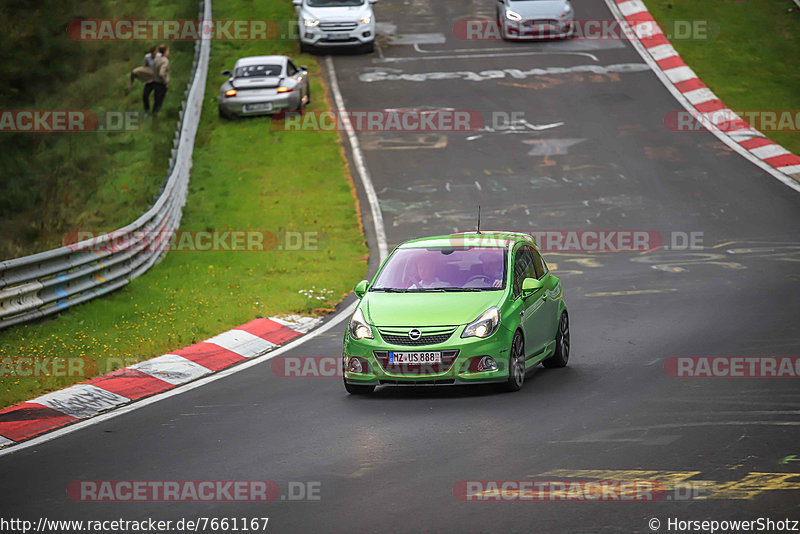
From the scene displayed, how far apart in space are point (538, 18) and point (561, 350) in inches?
969

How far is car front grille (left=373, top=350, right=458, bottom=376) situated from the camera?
11266mm

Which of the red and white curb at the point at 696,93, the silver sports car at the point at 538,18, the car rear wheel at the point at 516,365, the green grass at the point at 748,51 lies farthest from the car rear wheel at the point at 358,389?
the silver sports car at the point at 538,18

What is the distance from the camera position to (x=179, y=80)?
36.0m

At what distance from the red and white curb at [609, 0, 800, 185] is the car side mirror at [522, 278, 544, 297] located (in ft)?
48.3

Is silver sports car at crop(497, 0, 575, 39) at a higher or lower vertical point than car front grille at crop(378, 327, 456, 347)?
higher

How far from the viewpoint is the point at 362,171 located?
88.7 ft

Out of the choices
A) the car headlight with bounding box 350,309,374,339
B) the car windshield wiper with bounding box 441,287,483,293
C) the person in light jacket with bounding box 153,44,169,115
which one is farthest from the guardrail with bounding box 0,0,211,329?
the person in light jacket with bounding box 153,44,169,115

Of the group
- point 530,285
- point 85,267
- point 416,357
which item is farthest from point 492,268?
point 85,267

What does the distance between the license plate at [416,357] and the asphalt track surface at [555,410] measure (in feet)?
1.42

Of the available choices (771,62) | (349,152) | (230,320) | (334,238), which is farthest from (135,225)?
(771,62)

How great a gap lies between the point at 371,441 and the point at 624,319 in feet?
22.9

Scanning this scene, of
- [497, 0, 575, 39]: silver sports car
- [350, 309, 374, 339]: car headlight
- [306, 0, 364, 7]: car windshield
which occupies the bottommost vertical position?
[350, 309, 374, 339]: car headlight

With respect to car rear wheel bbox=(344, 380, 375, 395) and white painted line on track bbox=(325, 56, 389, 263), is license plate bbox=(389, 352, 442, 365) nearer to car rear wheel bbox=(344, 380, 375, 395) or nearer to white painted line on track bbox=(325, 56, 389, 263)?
car rear wheel bbox=(344, 380, 375, 395)

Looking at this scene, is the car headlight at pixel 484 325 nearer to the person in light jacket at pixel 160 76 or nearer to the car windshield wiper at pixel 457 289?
the car windshield wiper at pixel 457 289
